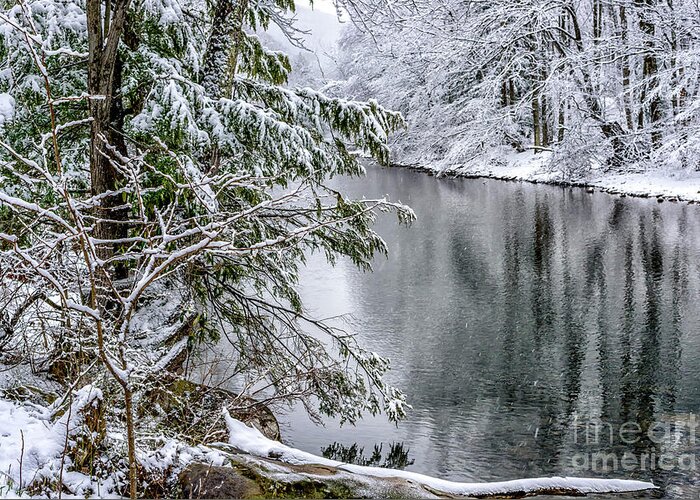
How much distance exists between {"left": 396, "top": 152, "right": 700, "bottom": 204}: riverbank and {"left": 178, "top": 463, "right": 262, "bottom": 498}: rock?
783 inches

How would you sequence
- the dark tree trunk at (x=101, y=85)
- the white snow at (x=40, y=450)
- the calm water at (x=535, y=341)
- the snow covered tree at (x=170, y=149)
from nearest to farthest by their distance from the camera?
1. the white snow at (x=40, y=450)
2. the dark tree trunk at (x=101, y=85)
3. the snow covered tree at (x=170, y=149)
4. the calm water at (x=535, y=341)

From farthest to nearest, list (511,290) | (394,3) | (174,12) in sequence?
(511,290) < (394,3) < (174,12)

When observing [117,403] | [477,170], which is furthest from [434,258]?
[477,170]

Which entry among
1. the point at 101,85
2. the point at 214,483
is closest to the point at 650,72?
the point at 101,85

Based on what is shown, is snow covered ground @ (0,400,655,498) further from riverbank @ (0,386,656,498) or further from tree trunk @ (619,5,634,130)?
tree trunk @ (619,5,634,130)

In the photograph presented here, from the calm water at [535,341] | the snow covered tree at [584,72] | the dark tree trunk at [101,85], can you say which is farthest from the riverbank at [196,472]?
the snow covered tree at [584,72]

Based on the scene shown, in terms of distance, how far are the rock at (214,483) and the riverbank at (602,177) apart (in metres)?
19.9

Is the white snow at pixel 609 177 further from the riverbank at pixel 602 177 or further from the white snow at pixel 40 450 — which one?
the white snow at pixel 40 450

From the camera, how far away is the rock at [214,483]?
3.64 meters

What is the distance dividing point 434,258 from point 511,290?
9.99 ft

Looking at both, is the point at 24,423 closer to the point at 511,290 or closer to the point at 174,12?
the point at 174,12

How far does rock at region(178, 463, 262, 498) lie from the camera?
3.64 metres

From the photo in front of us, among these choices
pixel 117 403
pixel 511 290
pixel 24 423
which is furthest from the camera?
pixel 511 290

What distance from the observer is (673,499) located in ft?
19.0
